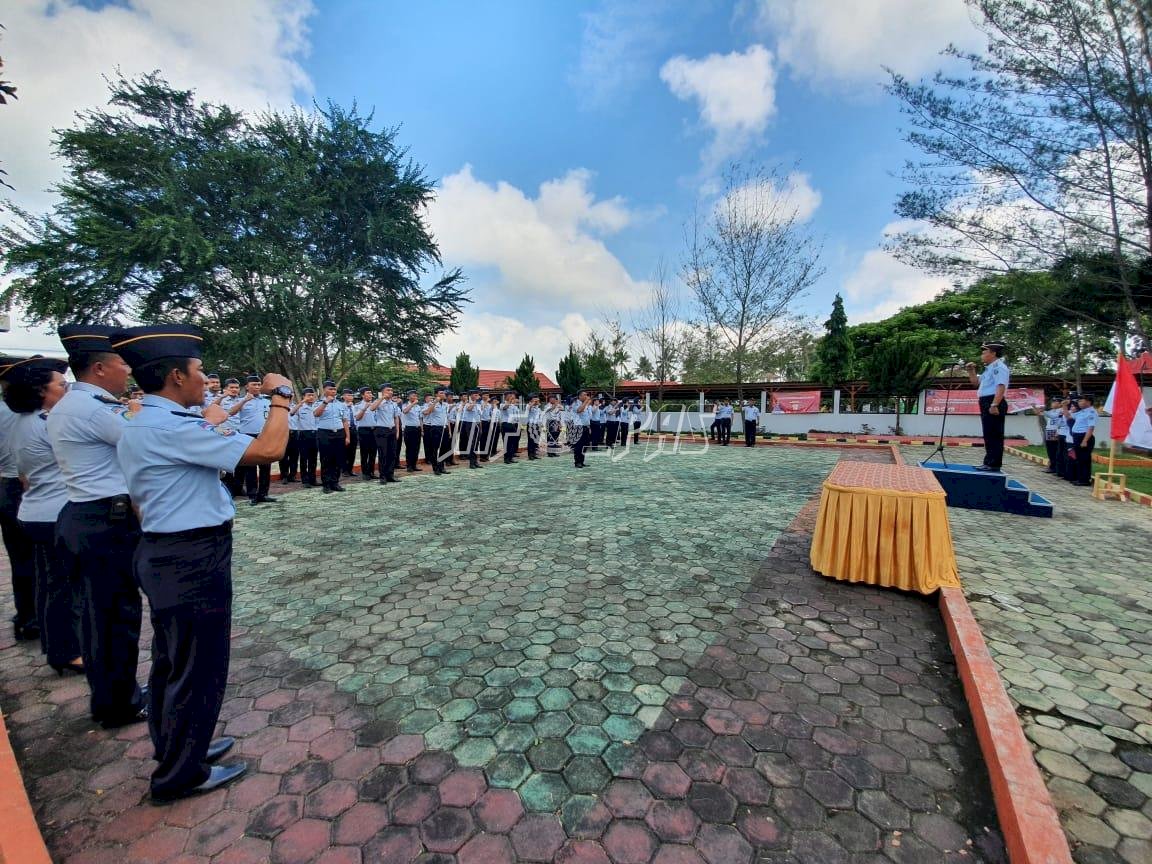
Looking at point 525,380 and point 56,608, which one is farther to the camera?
point 525,380

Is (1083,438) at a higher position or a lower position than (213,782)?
higher

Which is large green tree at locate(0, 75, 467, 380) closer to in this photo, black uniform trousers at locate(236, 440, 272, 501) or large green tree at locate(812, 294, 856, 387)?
black uniform trousers at locate(236, 440, 272, 501)

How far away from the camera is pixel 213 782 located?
1889mm

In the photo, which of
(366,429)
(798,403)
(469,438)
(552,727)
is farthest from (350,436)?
(798,403)

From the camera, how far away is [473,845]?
1639 millimetres

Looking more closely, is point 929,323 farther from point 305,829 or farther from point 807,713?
point 305,829

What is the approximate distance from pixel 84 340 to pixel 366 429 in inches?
264

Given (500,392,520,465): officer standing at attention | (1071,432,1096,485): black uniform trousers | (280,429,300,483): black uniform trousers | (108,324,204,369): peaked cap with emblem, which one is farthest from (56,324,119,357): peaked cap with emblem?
(1071,432,1096,485): black uniform trousers

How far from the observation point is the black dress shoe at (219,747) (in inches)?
80.1

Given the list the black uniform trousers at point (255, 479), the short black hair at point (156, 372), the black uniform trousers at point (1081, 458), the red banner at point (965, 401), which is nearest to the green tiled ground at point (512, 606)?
the black uniform trousers at point (255, 479)

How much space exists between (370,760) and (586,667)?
3.81 feet

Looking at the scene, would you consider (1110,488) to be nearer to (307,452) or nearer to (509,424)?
(509,424)

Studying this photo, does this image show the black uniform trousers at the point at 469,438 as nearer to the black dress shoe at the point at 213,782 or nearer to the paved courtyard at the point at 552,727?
the paved courtyard at the point at 552,727

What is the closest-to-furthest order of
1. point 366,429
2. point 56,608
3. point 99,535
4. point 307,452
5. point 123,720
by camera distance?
1. point 99,535
2. point 123,720
3. point 56,608
4. point 307,452
5. point 366,429
